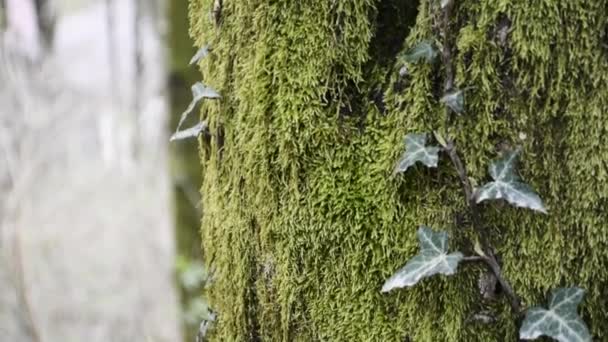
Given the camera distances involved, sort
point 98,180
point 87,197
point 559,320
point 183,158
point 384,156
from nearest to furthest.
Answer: point 559,320 → point 384,156 → point 183,158 → point 87,197 → point 98,180

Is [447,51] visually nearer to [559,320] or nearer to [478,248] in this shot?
[478,248]

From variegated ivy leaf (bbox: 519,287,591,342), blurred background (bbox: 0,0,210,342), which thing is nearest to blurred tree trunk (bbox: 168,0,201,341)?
blurred background (bbox: 0,0,210,342)

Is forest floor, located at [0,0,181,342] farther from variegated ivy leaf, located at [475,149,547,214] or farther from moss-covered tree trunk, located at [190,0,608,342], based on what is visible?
variegated ivy leaf, located at [475,149,547,214]

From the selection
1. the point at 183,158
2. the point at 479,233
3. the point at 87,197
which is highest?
the point at 479,233

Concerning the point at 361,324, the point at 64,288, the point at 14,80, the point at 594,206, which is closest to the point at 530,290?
the point at 594,206

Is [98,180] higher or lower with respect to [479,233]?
lower

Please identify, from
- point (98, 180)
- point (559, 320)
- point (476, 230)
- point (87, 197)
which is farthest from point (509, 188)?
point (98, 180)

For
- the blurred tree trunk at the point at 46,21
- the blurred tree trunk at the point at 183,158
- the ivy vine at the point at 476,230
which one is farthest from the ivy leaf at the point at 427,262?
the blurred tree trunk at the point at 46,21
